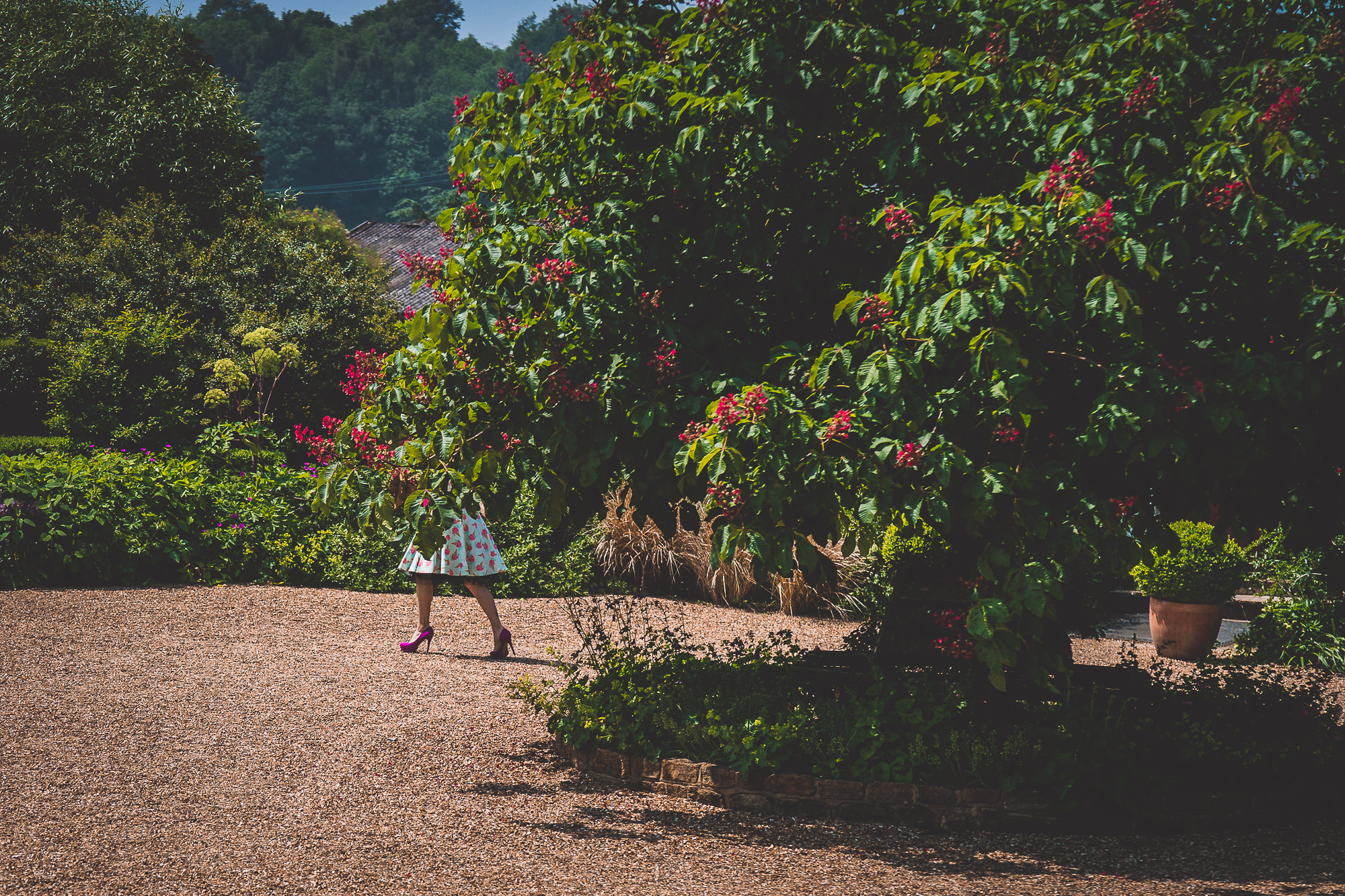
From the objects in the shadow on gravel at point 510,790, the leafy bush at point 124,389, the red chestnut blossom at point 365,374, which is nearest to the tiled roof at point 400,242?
the leafy bush at point 124,389

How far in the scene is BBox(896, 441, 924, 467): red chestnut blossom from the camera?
3072 mm

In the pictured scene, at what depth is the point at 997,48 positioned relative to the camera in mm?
3609

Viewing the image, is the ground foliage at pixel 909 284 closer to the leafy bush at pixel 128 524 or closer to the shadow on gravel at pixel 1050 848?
the shadow on gravel at pixel 1050 848

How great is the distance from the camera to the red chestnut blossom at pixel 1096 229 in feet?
9.77

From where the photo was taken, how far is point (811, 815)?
13.3 feet

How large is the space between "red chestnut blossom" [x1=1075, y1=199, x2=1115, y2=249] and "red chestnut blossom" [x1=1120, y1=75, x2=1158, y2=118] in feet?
1.79

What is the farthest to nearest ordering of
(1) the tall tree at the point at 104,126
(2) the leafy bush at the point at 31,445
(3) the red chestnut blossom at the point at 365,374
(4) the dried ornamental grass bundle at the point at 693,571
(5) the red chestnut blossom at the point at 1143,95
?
(1) the tall tree at the point at 104,126, (2) the leafy bush at the point at 31,445, (4) the dried ornamental grass bundle at the point at 693,571, (3) the red chestnut blossom at the point at 365,374, (5) the red chestnut blossom at the point at 1143,95

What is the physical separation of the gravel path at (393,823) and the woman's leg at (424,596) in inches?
27.4

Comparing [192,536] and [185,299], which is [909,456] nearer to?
[192,536]

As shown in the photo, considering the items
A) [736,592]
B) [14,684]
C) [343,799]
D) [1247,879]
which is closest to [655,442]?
[343,799]

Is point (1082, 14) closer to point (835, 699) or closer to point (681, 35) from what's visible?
point (681, 35)

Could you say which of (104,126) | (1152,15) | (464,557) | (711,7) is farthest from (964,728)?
(104,126)

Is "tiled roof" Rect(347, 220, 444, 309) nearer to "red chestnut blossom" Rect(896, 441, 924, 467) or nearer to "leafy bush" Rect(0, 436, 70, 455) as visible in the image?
"leafy bush" Rect(0, 436, 70, 455)

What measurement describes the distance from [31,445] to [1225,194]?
13.1m
